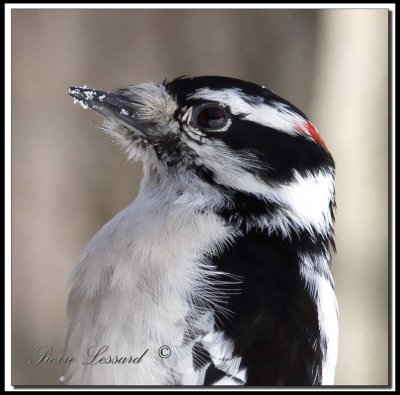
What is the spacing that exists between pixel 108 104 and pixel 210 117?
33 cm

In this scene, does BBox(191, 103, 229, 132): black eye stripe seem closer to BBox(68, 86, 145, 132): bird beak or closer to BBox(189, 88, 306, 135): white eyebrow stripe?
BBox(189, 88, 306, 135): white eyebrow stripe

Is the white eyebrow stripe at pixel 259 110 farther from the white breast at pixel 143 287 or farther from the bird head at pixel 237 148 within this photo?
the white breast at pixel 143 287

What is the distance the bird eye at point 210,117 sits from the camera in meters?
2.69

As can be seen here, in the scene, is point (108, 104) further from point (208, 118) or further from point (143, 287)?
point (143, 287)

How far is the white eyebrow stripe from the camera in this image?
2.66 meters

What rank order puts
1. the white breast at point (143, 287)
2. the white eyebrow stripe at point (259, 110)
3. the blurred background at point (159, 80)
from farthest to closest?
the blurred background at point (159, 80), the white eyebrow stripe at point (259, 110), the white breast at point (143, 287)

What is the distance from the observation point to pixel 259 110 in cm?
267

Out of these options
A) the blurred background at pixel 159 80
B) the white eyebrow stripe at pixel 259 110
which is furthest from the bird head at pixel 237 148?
the blurred background at pixel 159 80

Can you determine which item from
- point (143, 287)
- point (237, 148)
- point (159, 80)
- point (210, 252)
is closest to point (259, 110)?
point (237, 148)

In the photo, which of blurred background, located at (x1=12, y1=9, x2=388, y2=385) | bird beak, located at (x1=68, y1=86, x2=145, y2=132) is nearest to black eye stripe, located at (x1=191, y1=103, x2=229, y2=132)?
bird beak, located at (x1=68, y1=86, x2=145, y2=132)

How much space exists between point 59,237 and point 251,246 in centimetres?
155

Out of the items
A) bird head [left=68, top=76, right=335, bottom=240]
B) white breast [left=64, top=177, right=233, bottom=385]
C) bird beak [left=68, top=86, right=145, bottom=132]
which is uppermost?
bird beak [left=68, top=86, right=145, bottom=132]

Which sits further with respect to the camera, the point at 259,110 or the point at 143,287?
the point at 259,110

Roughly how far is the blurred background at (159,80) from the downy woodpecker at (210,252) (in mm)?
340
